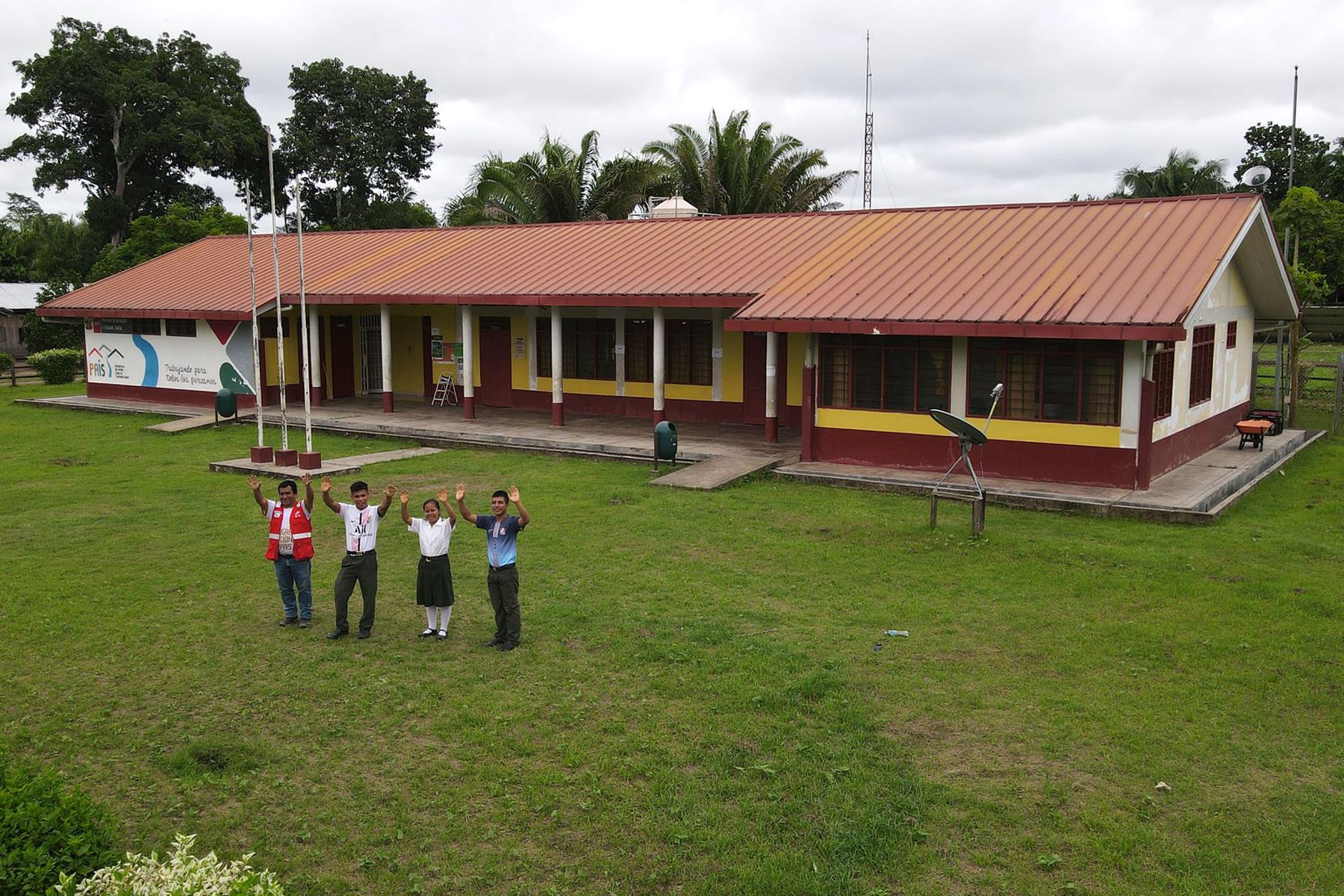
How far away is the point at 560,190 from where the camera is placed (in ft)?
113

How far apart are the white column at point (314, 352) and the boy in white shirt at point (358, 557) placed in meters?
16.2

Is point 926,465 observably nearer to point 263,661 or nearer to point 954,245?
point 954,245

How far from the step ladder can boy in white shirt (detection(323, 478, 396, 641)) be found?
16647 mm

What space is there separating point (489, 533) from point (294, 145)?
47.5 m

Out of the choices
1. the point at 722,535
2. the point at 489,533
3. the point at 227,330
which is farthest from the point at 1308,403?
the point at 227,330

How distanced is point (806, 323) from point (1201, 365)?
679 centimetres

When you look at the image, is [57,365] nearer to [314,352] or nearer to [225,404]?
[314,352]

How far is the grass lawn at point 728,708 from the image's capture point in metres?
6.25

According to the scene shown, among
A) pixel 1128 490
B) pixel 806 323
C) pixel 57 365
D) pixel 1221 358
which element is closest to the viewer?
pixel 1128 490

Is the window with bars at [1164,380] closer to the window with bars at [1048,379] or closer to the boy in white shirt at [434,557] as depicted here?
the window with bars at [1048,379]

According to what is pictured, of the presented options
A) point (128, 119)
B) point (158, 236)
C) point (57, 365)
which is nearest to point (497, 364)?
point (57, 365)

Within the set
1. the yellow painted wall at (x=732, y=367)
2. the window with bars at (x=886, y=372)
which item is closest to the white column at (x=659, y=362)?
the yellow painted wall at (x=732, y=367)

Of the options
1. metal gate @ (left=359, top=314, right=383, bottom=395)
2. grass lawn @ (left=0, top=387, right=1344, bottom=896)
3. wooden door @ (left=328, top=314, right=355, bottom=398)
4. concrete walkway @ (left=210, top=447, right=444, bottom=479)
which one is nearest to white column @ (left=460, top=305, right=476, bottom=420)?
concrete walkway @ (left=210, top=447, right=444, bottom=479)

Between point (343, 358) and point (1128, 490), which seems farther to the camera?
point (343, 358)
